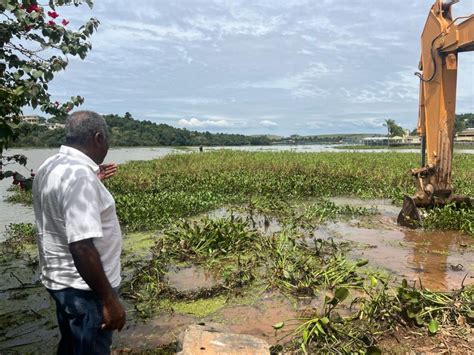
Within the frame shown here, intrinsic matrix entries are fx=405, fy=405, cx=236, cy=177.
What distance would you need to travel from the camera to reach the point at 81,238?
74.2 inches

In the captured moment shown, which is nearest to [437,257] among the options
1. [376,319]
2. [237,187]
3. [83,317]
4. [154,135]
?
[376,319]

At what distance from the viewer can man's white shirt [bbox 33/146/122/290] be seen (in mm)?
1912

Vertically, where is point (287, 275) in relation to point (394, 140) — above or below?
below

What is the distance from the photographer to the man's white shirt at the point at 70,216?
6.27ft

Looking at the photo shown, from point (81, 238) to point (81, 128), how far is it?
606mm

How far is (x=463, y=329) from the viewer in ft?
10.7

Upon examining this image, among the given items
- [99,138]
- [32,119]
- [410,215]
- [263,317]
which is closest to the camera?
[99,138]

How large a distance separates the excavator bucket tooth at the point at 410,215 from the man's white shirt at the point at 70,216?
679 centimetres

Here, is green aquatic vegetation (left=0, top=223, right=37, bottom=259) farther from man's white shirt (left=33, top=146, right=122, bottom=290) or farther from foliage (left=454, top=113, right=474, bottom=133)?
foliage (left=454, top=113, right=474, bottom=133)

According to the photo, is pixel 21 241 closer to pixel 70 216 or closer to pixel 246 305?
pixel 246 305

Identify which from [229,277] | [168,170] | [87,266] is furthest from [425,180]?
[168,170]

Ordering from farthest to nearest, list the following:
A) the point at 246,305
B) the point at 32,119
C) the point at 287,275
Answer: the point at 287,275, the point at 246,305, the point at 32,119

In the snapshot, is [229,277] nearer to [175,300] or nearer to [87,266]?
[175,300]

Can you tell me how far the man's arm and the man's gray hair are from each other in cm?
56
